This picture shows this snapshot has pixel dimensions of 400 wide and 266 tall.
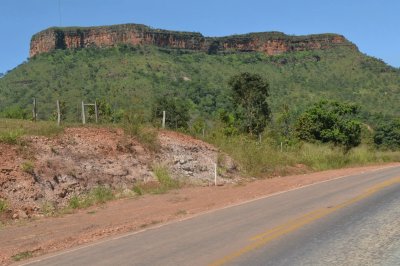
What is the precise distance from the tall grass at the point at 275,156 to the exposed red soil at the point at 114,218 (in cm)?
633

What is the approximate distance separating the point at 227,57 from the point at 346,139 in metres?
76.9

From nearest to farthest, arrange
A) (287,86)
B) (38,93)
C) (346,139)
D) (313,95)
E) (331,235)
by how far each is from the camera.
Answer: (331,235), (346,139), (38,93), (313,95), (287,86)

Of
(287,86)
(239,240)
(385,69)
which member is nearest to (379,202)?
(239,240)

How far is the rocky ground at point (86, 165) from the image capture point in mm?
15828

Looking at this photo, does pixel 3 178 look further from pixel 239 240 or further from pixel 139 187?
pixel 239 240

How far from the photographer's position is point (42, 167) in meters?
17.1

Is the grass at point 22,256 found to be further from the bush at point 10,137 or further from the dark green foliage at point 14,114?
the dark green foliage at point 14,114

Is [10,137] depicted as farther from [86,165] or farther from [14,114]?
[14,114]

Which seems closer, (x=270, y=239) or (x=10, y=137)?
(x=270, y=239)

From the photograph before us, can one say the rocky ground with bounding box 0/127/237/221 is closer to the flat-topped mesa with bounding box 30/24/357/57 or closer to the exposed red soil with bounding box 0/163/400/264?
the exposed red soil with bounding box 0/163/400/264

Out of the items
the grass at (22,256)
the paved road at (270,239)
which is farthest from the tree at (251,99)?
the grass at (22,256)

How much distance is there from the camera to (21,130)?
61.3ft

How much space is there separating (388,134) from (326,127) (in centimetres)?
3384

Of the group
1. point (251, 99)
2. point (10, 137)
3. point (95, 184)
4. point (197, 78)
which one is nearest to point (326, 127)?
point (251, 99)
